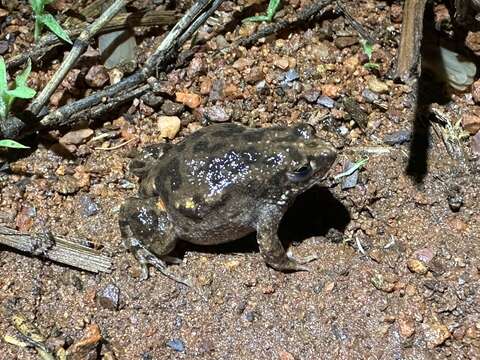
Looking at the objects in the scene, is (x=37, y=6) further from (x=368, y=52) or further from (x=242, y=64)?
(x=368, y=52)

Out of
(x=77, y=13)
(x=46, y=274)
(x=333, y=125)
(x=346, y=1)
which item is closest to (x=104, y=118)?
(x=77, y=13)

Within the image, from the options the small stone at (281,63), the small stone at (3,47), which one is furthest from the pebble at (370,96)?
the small stone at (3,47)

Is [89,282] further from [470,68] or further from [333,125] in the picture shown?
[470,68]

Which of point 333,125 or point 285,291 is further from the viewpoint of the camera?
point 333,125

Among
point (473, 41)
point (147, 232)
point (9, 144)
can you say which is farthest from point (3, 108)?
point (473, 41)

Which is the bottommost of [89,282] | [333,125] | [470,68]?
[89,282]

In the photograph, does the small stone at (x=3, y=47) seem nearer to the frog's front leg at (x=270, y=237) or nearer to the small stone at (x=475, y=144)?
the frog's front leg at (x=270, y=237)

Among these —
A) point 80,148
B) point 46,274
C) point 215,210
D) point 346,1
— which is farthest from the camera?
point 346,1

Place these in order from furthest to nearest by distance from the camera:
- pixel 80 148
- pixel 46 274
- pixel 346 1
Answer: pixel 346 1
pixel 80 148
pixel 46 274
